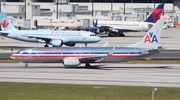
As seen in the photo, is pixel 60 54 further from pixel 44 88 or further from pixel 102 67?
pixel 44 88

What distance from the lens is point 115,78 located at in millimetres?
51094

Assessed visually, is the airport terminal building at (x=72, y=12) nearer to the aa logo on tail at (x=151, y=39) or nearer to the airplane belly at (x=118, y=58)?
the aa logo on tail at (x=151, y=39)

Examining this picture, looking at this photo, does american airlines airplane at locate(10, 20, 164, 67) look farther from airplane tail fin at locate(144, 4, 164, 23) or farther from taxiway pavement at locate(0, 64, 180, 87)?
airplane tail fin at locate(144, 4, 164, 23)

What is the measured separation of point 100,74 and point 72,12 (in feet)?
382

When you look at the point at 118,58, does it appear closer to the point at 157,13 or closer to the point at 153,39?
the point at 153,39

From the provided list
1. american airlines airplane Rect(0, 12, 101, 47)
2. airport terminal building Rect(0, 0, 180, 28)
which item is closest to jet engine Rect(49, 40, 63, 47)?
american airlines airplane Rect(0, 12, 101, 47)

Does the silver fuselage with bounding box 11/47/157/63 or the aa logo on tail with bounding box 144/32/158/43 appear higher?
the aa logo on tail with bounding box 144/32/158/43

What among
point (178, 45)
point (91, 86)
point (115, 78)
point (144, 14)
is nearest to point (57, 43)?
point (178, 45)

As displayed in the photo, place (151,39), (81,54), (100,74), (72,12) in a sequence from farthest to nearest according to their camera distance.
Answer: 1. (72,12)
2. (151,39)
3. (81,54)
4. (100,74)

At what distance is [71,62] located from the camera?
59.5m

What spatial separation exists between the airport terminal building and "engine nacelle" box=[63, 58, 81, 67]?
258 ft

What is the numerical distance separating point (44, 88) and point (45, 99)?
5.60m

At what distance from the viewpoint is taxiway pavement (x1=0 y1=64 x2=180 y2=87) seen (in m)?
48.8

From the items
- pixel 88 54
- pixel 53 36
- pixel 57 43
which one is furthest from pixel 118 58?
pixel 53 36
